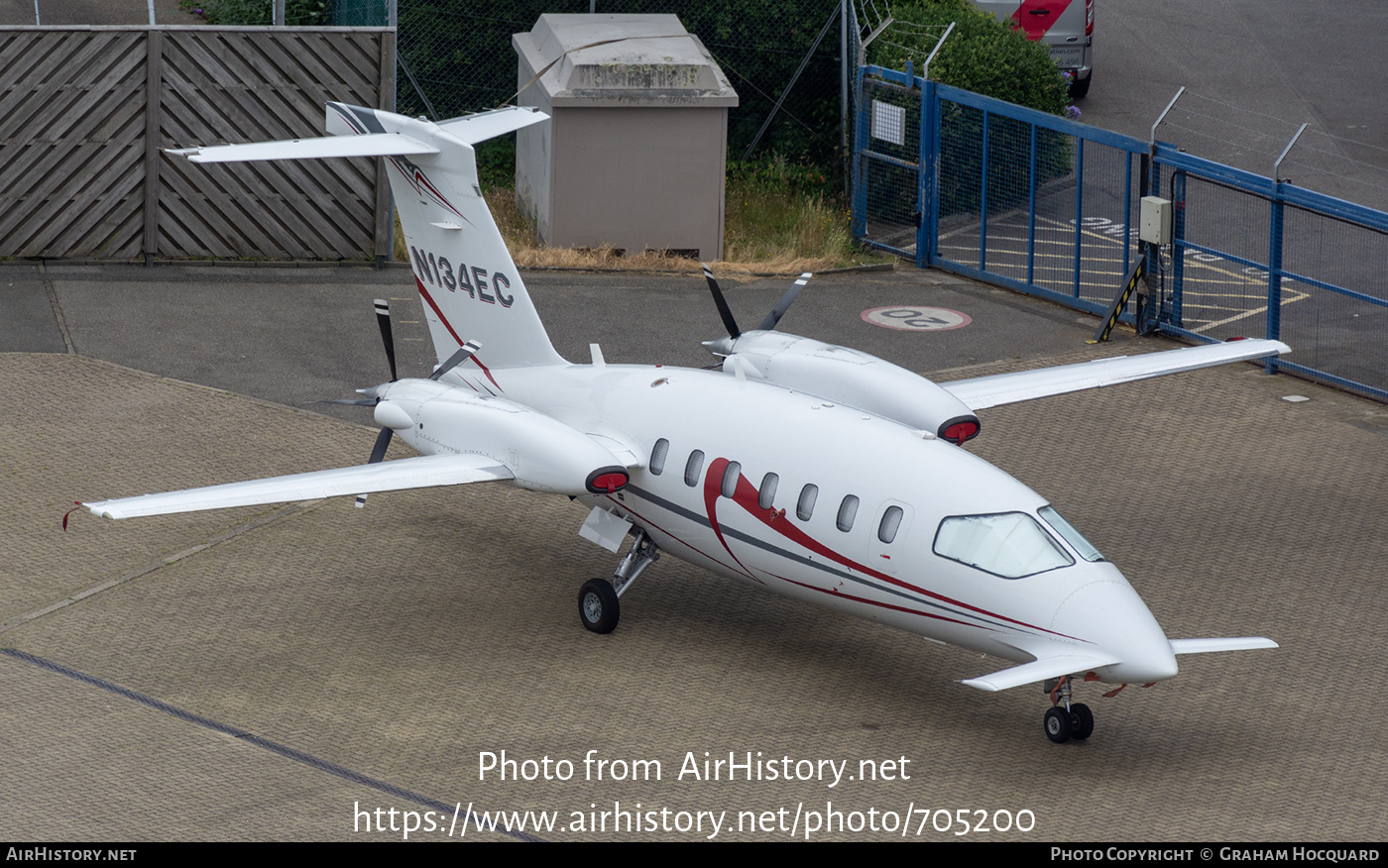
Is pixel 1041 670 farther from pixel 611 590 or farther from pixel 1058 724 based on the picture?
pixel 611 590

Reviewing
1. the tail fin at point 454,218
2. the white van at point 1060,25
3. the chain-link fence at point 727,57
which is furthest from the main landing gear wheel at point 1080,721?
the white van at point 1060,25

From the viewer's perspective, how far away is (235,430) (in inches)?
821

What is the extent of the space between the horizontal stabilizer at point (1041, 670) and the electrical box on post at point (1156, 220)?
43.9 feet

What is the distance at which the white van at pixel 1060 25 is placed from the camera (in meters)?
34.2

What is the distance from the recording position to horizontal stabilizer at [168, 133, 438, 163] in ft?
53.1

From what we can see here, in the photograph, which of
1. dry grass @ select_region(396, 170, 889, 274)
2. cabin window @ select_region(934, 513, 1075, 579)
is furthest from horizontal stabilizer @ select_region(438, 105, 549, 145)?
dry grass @ select_region(396, 170, 889, 274)

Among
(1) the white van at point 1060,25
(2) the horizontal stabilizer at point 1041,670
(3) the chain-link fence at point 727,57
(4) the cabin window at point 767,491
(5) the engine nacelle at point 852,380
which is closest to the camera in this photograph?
(2) the horizontal stabilizer at point 1041,670

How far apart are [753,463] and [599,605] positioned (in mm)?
2314

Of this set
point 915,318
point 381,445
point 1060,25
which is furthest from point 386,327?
point 1060,25

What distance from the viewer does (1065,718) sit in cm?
1373

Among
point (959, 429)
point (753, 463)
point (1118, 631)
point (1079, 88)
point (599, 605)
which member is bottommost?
point (599, 605)

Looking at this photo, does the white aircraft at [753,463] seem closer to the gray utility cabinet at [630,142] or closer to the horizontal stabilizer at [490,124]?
the horizontal stabilizer at [490,124]

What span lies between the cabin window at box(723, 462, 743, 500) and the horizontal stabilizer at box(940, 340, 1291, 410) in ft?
10.1

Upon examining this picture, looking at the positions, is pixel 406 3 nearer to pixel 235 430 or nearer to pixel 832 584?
pixel 235 430
